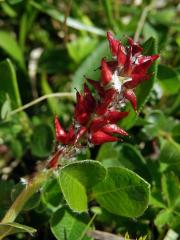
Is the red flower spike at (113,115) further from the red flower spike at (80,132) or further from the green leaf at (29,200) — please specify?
the green leaf at (29,200)

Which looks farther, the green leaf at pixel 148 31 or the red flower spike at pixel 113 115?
the green leaf at pixel 148 31

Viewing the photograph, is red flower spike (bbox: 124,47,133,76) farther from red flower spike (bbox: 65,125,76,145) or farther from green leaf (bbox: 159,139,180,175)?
green leaf (bbox: 159,139,180,175)

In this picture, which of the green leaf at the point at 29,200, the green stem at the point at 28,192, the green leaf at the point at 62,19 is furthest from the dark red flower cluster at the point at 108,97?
the green leaf at the point at 62,19

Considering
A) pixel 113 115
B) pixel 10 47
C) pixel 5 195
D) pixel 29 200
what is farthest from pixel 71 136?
pixel 10 47

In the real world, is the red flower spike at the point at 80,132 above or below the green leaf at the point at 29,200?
above

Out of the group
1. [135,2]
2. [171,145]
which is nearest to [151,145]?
[171,145]

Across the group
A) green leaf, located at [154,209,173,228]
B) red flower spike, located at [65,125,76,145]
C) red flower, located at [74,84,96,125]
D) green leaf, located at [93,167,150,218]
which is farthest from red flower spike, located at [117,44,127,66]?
green leaf, located at [154,209,173,228]

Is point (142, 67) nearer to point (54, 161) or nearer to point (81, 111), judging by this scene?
point (81, 111)
